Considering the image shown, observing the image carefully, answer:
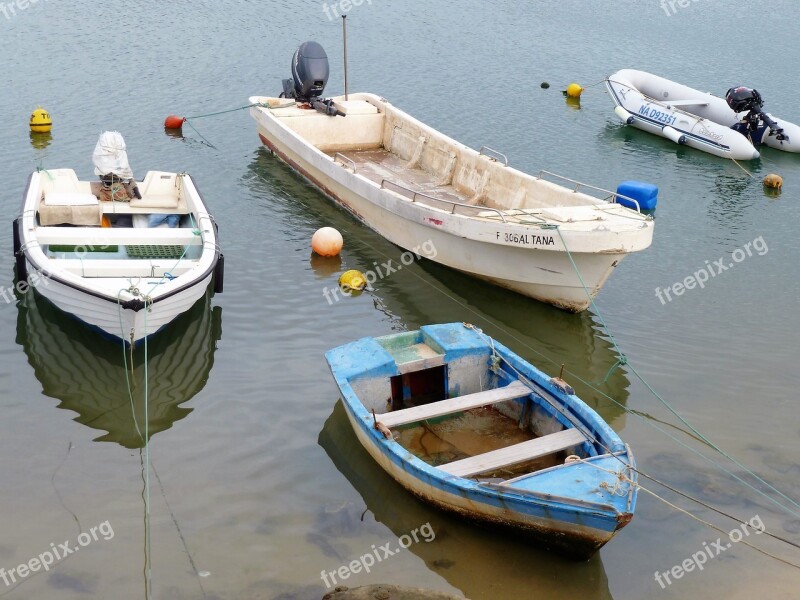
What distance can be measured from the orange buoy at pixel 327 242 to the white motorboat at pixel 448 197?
0.90m

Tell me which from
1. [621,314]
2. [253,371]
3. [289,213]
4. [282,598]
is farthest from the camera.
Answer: [289,213]

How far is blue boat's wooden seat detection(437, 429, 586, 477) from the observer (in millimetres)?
8039

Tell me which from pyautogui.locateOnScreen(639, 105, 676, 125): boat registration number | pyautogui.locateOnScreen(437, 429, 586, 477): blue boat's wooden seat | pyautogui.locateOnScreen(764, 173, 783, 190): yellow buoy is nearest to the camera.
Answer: pyautogui.locateOnScreen(437, 429, 586, 477): blue boat's wooden seat

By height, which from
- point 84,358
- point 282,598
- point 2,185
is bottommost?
point 282,598

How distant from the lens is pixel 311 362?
11.0m

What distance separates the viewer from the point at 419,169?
16734 millimetres

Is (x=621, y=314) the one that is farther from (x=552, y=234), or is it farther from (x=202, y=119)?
(x=202, y=119)

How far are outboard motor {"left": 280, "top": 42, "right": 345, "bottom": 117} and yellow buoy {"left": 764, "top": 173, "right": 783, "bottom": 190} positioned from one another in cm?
898

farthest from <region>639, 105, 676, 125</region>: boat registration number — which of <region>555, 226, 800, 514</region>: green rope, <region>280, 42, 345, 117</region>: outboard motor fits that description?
<region>555, 226, 800, 514</region>: green rope

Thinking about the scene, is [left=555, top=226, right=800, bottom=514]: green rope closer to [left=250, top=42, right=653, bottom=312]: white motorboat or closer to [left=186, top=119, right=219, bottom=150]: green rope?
[left=250, top=42, right=653, bottom=312]: white motorboat

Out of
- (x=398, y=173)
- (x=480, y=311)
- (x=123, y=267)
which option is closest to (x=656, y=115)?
(x=398, y=173)

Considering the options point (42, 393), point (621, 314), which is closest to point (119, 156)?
point (42, 393)

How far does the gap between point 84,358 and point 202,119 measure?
10.4 meters

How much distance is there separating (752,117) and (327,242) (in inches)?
484
